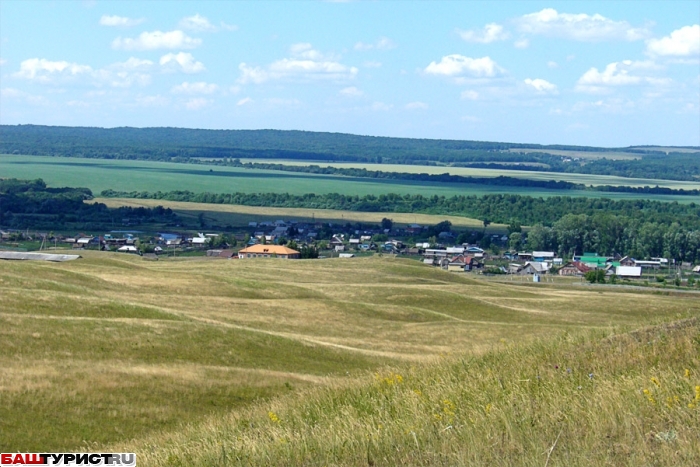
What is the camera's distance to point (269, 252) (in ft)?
305

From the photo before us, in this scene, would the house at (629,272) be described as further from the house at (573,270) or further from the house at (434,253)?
the house at (434,253)

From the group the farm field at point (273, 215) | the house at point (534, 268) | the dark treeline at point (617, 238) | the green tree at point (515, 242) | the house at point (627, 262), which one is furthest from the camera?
the farm field at point (273, 215)

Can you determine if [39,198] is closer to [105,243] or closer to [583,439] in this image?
[105,243]

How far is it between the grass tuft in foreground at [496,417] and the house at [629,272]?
86766 mm

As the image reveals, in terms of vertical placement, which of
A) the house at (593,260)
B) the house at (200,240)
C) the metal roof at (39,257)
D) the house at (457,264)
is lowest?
the house at (593,260)

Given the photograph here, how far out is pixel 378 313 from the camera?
4541 cm

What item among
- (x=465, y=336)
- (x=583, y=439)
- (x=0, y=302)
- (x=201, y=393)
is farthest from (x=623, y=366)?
(x=465, y=336)

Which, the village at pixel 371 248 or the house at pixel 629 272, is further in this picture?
the village at pixel 371 248

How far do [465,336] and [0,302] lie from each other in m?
18.9

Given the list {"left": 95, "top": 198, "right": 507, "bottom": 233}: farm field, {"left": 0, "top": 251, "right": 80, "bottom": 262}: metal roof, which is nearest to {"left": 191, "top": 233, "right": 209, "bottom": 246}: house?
{"left": 95, "top": 198, "right": 507, "bottom": 233}: farm field

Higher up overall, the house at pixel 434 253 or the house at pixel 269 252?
the house at pixel 269 252

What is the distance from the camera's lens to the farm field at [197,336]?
19.3m

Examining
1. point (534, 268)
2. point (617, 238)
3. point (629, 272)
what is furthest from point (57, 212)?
point (629, 272)

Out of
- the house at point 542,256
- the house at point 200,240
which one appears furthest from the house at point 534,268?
the house at point 200,240
